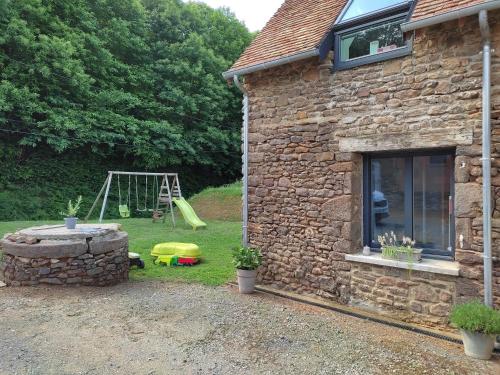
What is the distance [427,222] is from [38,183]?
622 inches

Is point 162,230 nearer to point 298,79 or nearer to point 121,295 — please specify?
point 121,295

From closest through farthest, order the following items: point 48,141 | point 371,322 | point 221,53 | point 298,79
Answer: point 371,322 < point 298,79 < point 48,141 < point 221,53

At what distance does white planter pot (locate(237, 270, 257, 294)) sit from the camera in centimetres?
630

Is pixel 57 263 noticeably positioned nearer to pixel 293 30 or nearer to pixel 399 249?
pixel 399 249

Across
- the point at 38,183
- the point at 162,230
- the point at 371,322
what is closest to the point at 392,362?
the point at 371,322

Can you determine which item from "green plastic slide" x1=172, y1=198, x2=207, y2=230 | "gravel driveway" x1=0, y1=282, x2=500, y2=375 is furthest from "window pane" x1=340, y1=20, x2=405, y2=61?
"green plastic slide" x1=172, y1=198, x2=207, y2=230

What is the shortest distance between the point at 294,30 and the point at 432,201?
354cm

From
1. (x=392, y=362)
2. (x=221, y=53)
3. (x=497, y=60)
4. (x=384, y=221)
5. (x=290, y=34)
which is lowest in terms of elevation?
(x=392, y=362)

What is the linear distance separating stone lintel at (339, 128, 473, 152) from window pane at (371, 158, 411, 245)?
1.26 feet

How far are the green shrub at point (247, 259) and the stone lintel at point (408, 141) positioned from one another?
2.20 m

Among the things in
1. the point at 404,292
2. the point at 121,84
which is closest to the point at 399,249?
the point at 404,292

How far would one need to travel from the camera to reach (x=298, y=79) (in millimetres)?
6113

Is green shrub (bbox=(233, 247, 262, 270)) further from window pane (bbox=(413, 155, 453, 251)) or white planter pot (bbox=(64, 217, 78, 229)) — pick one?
white planter pot (bbox=(64, 217, 78, 229))

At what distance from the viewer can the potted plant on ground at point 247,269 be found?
6301 millimetres
